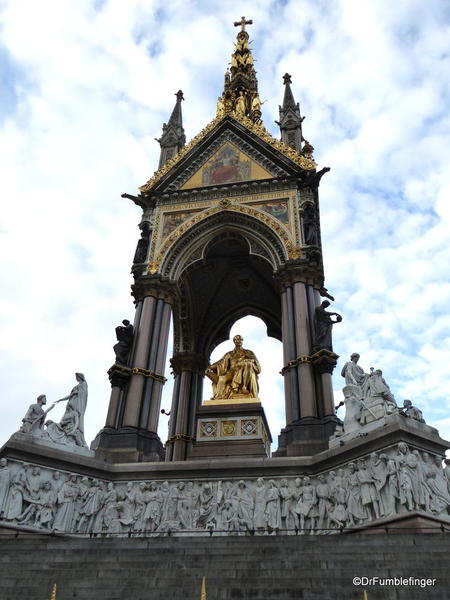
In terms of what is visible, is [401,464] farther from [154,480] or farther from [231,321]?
[231,321]

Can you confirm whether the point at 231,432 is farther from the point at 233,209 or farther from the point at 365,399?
the point at 233,209

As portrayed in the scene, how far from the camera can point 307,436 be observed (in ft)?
46.7

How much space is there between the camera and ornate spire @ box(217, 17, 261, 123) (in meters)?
26.0

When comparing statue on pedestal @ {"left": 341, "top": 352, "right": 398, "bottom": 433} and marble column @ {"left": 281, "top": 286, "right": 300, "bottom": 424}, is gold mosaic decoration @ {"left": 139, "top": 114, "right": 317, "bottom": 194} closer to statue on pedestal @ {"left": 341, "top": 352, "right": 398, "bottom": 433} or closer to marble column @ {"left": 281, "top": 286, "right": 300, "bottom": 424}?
marble column @ {"left": 281, "top": 286, "right": 300, "bottom": 424}

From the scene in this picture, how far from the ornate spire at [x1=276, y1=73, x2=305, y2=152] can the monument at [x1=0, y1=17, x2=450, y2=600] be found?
0.07 m

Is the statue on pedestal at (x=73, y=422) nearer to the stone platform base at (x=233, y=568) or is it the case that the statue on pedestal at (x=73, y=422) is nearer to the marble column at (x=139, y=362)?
the marble column at (x=139, y=362)

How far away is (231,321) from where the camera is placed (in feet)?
78.8

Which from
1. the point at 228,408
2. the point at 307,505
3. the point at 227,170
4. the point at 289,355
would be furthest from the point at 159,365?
the point at 227,170

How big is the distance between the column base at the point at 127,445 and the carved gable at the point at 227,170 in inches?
385

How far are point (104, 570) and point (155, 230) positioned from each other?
13187 mm

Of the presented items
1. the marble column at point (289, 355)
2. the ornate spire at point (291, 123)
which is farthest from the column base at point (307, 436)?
the ornate spire at point (291, 123)

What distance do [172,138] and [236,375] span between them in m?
11.3

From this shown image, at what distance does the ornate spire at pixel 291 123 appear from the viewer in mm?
22078

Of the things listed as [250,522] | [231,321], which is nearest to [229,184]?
[231,321]
